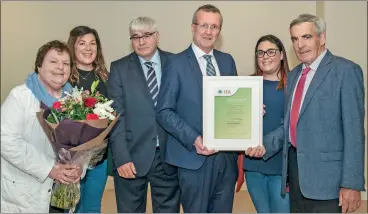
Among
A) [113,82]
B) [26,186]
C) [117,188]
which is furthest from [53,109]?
[117,188]

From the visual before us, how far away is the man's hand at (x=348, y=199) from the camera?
2404mm

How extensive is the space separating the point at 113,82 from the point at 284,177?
135 cm

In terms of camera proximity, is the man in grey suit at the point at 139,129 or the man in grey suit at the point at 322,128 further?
the man in grey suit at the point at 139,129

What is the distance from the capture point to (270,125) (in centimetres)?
297

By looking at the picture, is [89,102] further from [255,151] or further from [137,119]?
[255,151]

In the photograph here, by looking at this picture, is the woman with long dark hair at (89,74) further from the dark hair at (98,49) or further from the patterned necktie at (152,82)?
the patterned necktie at (152,82)

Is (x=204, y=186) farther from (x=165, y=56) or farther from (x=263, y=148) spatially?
(x=165, y=56)

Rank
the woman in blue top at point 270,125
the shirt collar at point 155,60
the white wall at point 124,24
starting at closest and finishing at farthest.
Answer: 1. the woman in blue top at point 270,125
2. the shirt collar at point 155,60
3. the white wall at point 124,24

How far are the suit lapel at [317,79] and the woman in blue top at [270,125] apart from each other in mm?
471

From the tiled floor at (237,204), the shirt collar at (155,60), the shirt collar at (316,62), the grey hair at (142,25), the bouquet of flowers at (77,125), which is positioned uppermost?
the grey hair at (142,25)

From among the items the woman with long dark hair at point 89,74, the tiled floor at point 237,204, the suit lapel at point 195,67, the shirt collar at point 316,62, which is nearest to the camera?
the shirt collar at point 316,62

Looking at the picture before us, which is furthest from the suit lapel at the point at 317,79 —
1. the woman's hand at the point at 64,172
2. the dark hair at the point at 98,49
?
the dark hair at the point at 98,49

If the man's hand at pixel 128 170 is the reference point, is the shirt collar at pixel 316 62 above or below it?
above

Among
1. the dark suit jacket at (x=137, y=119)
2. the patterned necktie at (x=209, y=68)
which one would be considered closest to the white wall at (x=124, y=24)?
the dark suit jacket at (x=137, y=119)
